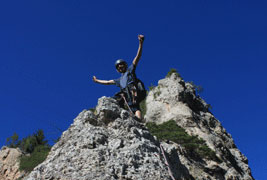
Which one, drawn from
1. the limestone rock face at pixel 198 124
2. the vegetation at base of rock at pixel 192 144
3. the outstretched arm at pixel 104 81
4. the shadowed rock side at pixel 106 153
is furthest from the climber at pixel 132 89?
the vegetation at base of rock at pixel 192 144

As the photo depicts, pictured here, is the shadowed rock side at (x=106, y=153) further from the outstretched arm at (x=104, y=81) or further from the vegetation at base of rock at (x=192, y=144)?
the vegetation at base of rock at (x=192, y=144)

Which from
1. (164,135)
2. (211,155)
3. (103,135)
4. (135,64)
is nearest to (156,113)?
(164,135)

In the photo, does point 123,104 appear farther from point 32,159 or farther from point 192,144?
point 32,159

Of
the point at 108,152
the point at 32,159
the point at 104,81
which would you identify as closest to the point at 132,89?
the point at 104,81

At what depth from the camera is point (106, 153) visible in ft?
16.4

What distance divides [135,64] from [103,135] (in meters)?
2.89

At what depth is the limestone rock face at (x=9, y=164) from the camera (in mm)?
23417

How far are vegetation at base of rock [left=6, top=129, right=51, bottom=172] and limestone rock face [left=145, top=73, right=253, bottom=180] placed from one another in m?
11.7

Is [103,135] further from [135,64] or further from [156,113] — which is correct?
[156,113]

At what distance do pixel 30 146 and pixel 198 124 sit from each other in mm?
18715

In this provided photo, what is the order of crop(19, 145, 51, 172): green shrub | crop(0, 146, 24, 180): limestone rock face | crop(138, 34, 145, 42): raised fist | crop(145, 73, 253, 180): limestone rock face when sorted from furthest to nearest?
crop(0, 146, 24, 180): limestone rock face → crop(19, 145, 51, 172): green shrub → crop(145, 73, 253, 180): limestone rock face → crop(138, 34, 145, 42): raised fist

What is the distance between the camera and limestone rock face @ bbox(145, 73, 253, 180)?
1196cm

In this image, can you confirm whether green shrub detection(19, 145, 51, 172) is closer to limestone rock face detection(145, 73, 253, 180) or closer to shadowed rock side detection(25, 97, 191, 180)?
limestone rock face detection(145, 73, 253, 180)

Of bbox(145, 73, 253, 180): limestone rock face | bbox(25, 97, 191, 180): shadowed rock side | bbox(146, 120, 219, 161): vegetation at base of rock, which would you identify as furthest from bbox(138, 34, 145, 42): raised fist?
bbox(146, 120, 219, 161): vegetation at base of rock
